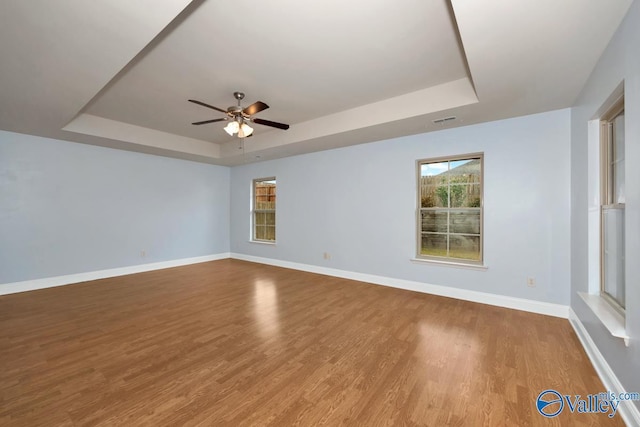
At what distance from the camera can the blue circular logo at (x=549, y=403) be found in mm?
1666

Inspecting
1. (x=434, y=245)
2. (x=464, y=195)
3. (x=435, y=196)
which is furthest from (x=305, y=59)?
(x=434, y=245)

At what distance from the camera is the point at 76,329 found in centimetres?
283

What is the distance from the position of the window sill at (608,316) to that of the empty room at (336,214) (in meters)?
0.02

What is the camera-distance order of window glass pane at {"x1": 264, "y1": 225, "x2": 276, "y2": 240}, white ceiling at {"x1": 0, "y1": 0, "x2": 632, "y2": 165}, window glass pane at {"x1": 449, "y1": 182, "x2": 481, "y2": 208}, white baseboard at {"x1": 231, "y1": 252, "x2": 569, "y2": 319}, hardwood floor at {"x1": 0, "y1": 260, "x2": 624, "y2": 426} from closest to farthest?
hardwood floor at {"x1": 0, "y1": 260, "x2": 624, "y2": 426} < white ceiling at {"x1": 0, "y1": 0, "x2": 632, "y2": 165} < white baseboard at {"x1": 231, "y1": 252, "x2": 569, "y2": 319} < window glass pane at {"x1": 449, "y1": 182, "x2": 481, "y2": 208} < window glass pane at {"x1": 264, "y1": 225, "x2": 276, "y2": 240}

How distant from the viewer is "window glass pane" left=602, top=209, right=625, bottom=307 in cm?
207

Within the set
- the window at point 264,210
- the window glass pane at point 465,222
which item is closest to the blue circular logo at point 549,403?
the window glass pane at point 465,222

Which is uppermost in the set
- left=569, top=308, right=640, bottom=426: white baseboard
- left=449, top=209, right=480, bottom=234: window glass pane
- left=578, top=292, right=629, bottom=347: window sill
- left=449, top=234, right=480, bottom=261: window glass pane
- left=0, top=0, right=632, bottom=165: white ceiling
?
left=0, top=0, right=632, bottom=165: white ceiling

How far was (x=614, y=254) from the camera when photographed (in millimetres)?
2195

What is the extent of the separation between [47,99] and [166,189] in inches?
120

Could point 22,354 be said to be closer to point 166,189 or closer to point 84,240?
point 84,240

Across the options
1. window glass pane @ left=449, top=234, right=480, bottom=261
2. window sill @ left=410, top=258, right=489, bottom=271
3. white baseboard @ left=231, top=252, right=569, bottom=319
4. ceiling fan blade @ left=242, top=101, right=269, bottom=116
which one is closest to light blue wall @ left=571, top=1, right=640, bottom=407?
white baseboard @ left=231, top=252, right=569, bottom=319

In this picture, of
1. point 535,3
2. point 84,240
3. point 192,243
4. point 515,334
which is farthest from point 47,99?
point 515,334

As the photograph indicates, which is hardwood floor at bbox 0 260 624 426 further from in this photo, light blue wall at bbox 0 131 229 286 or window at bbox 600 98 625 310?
light blue wall at bbox 0 131 229 286

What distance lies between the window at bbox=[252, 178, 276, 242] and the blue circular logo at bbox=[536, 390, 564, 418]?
5306 millimetres
